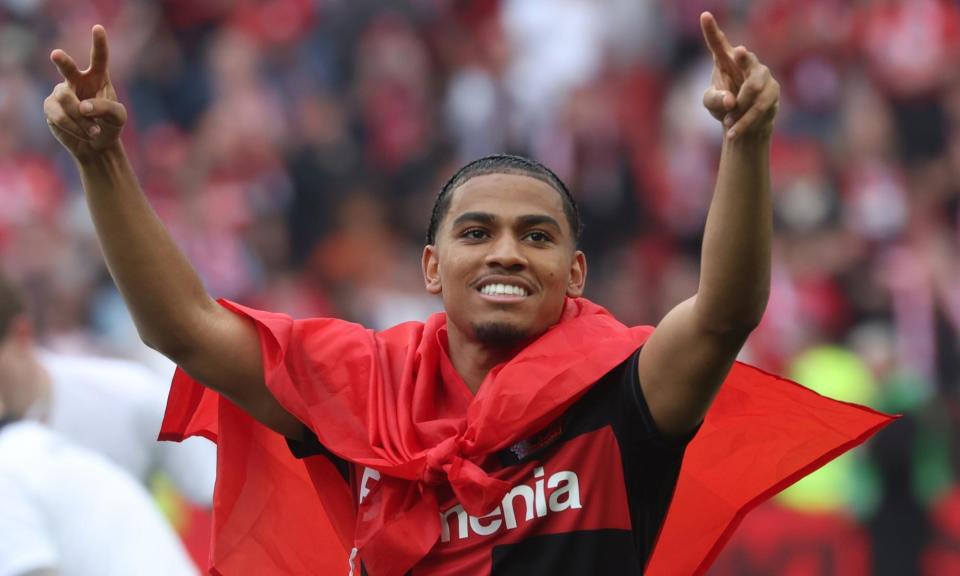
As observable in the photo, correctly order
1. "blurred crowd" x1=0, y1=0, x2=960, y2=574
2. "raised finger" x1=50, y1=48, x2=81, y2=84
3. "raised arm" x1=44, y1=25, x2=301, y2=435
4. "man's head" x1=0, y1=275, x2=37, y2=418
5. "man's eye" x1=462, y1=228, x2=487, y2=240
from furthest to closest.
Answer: "blurred crowd" x1=0, y1=0, x2=960, y2=574, "man's head" x1=0, y1=275, x2=37, y2=418, "man's eye" x1=462, y1=228, x2=487, y2=240, "raised arm" x1=44, y1=25, x2=301, y2=435, "raised finger" x1=50, y1=48, x2=81, y2=84

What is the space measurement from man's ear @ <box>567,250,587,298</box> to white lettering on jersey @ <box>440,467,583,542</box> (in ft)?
1.53

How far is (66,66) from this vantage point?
3055mm

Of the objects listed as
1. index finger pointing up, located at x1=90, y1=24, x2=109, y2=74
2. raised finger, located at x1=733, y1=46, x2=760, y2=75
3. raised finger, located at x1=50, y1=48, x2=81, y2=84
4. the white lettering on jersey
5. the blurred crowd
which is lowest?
the white lettering on jersey

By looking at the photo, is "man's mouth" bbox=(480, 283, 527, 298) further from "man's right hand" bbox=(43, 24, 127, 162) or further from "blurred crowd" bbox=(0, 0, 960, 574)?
"blurred crowd" bbox=(0, 0, 960, 574)

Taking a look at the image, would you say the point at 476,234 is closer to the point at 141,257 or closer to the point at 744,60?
the point at 141,257

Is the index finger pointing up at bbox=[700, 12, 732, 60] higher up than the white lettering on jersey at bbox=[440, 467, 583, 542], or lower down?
higher up

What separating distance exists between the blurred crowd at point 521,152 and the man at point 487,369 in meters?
4.57

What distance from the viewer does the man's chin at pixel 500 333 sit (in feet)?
11.1

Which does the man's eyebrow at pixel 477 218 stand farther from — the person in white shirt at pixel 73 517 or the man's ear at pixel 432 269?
the person in white shirt at pixel 73 517

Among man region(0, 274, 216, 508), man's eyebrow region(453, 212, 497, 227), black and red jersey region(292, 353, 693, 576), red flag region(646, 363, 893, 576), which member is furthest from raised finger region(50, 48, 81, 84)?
man region(0, 274, 216, 508)

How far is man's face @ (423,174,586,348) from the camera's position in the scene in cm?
339

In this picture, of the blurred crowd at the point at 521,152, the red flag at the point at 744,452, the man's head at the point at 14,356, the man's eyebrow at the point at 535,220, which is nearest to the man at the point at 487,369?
the man's eyebrow at the point at 535,220

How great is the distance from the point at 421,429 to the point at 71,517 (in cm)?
104

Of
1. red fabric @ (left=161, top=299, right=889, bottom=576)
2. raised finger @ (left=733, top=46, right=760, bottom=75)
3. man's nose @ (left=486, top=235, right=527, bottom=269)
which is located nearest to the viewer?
raised finger @ (left=733, top=46, right=760, bottom=75)
